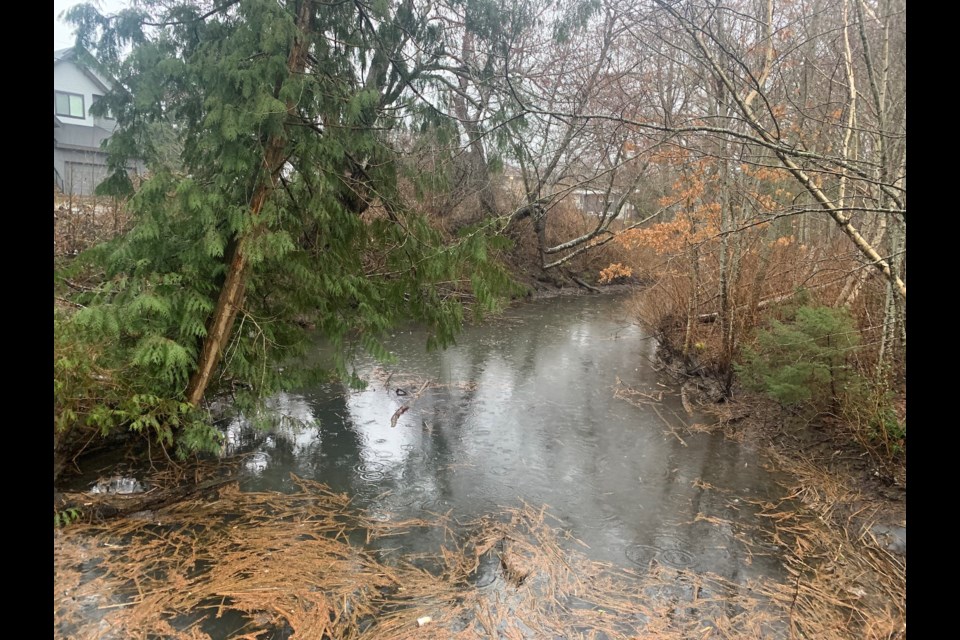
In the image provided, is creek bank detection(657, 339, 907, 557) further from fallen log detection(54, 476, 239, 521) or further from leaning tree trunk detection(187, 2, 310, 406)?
fallen log detection(54, 476, 239, 521)

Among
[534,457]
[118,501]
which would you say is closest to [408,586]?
[118,501]

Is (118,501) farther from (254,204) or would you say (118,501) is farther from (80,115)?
(80,115)

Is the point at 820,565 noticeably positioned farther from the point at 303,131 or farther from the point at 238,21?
the point at 238,21

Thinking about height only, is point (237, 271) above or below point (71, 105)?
below

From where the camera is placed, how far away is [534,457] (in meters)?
6.75

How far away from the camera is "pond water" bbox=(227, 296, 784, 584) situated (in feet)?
16.9

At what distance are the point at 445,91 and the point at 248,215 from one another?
8.69ft

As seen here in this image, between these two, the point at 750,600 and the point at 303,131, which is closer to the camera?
the point at 750,600

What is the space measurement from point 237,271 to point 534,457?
3.72 metres
